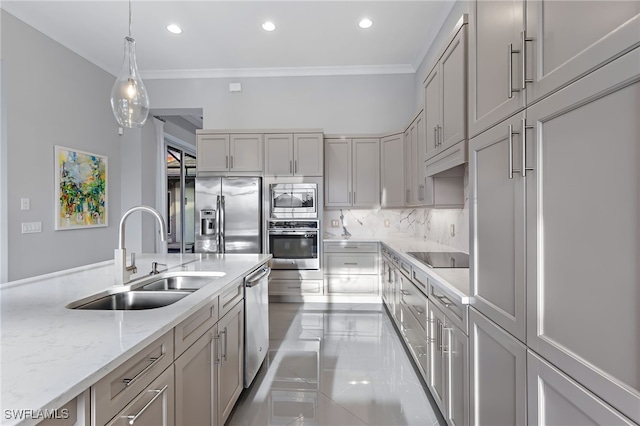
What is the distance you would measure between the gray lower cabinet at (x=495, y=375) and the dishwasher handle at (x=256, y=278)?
1.34 metres

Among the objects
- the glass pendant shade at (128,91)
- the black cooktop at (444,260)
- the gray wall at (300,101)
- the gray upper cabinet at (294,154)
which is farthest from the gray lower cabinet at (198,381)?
the gray wall at (300,101)

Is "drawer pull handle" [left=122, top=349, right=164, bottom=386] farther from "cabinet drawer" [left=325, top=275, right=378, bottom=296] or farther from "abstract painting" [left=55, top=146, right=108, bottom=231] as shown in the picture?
"abstract painting" [left=55, top=146, right=108, bottom=231]

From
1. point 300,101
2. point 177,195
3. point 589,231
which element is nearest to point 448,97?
point 589,231

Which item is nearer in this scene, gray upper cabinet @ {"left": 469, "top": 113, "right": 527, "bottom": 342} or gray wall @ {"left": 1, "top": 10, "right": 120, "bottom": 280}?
gray upper cabinet @ {"left": 469, "top": 113, "right": 527, "bottom": 342}

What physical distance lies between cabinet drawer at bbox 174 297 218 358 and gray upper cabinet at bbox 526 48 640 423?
1.23 m

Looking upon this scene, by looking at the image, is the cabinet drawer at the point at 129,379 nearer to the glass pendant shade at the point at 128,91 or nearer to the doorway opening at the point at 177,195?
the glass pendant shade at the point at 128,91

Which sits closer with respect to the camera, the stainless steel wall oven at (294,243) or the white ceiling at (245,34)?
the white ceiling at (245,34)

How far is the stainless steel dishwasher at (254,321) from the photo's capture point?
2.13m

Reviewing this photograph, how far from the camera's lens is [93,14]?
11.1 ft

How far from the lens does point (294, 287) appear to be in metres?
4.28

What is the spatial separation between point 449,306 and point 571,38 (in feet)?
4.15

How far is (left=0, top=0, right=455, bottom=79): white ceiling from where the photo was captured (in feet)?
10.6

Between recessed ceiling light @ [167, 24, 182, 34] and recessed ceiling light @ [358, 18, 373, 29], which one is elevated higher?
recessed ceiling light @ [167, 24, 182, 34]


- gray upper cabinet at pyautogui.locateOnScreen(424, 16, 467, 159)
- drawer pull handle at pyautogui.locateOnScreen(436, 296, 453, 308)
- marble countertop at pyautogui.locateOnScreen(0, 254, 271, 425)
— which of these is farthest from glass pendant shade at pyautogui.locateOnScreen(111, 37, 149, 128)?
drawer pull handle at pyautogui.locateOnScreen(436, 296, 453, 308)
